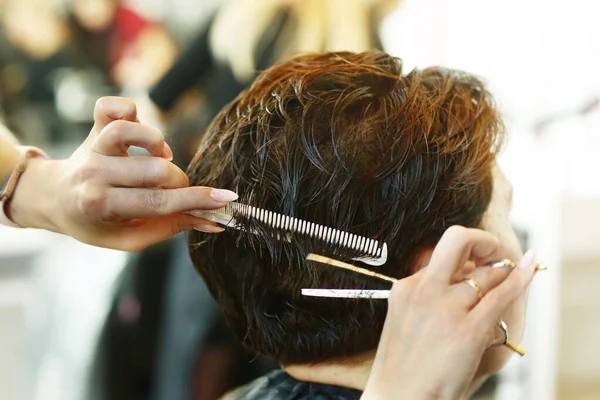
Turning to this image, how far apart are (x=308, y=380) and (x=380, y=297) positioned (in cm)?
20

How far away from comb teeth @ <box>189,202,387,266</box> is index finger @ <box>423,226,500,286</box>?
0.09 metres

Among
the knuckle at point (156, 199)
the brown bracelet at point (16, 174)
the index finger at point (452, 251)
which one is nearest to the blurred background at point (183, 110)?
the brown bracelet at point (16, 174)

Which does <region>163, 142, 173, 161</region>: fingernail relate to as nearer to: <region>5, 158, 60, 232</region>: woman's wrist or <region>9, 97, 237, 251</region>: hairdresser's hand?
<region>9, 97, 237, 251</region>: hairdresser's hand

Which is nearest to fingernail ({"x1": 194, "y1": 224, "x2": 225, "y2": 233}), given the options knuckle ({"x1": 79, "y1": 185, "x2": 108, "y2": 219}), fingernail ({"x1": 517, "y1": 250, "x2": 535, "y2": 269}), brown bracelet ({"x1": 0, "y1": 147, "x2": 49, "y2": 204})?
knuckle ({"x1": 79, "y1": 185, "x2": 108, "y2": 219})

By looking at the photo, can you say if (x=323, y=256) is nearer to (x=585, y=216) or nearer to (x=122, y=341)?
(x=122, y=341)

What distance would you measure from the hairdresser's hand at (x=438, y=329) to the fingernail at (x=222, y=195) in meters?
0.23

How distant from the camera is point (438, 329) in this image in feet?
2.26

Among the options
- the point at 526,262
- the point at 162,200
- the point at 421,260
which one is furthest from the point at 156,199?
the point at 526,262

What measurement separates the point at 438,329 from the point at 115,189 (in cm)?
42

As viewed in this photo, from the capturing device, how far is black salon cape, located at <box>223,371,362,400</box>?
2.78ft

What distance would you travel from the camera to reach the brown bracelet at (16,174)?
75 centimetres

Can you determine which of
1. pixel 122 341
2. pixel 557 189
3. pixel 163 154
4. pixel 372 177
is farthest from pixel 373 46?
pixel 122 341

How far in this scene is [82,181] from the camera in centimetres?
73

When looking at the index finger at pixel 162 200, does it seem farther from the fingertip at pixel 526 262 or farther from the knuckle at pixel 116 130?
the fingertip at pixel 526 262
